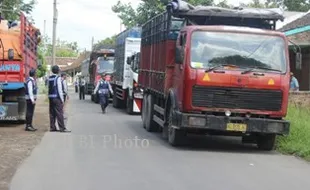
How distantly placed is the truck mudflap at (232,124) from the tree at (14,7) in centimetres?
1636

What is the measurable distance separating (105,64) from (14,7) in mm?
7949

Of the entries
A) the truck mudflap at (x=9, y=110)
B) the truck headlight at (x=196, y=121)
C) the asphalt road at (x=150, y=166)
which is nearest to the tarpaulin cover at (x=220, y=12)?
the truck headlight at (x=196, y=121)

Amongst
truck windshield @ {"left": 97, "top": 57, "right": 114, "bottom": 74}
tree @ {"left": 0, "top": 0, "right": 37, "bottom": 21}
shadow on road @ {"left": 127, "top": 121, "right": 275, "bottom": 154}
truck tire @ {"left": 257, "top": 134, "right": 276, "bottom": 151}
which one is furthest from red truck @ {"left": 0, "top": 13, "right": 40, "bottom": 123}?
truck windshield @ {"left": 97, "top": 57, "right": 114, "bottom": 74}

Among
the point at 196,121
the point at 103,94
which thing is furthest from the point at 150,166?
the point at 103,94

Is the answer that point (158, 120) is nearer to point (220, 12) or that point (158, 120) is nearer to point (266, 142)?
point (266, 142)

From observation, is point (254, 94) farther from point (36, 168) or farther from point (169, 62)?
point (36, 168)

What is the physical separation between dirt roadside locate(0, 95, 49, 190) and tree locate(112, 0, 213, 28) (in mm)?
21996

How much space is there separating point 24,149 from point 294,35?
17.7 m

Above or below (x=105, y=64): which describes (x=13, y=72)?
below

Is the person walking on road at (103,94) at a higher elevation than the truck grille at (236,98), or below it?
below

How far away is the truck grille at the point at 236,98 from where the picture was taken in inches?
464

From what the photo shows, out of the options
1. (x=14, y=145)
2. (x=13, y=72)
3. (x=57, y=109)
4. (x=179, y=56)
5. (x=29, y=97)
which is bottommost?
(x=14, y=145)

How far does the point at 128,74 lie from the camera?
975 inches

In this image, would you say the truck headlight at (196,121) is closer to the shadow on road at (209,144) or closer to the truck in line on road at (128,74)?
the shadow on road at (209,144)
